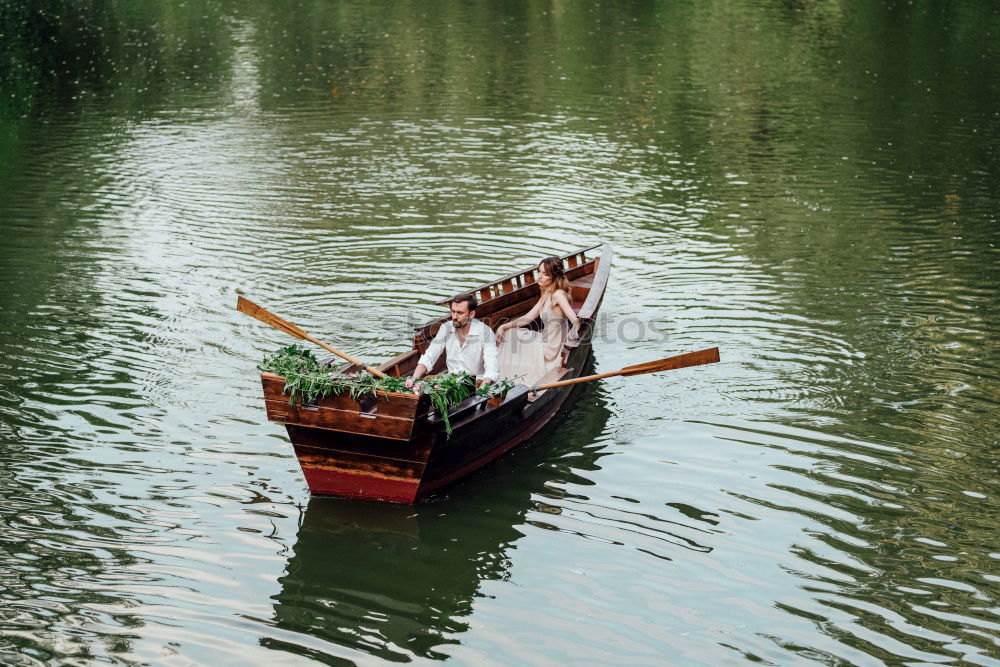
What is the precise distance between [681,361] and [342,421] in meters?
3.46

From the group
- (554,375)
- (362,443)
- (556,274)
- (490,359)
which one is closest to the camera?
(362,443)

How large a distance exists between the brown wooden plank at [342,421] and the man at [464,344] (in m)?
1.84

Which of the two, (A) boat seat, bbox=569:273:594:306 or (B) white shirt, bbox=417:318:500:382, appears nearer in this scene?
(B) white shirt, bbox=417:318:500:382

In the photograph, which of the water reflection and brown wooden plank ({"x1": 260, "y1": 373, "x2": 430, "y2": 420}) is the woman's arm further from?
brown wooden plank ({"x1": 260, "y1": 373, "x2": 430, "y2": 420})

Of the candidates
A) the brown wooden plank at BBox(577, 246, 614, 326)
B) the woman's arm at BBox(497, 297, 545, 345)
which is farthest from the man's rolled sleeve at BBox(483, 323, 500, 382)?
the woman's arm at BBox(497, 297, 545, 345)

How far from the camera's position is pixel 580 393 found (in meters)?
12.6

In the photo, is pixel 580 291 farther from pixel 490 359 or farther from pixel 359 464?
pixel 359 464

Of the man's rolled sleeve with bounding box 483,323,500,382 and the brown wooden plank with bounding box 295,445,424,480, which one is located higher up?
the man's rolled sleeve with bounding box 483,323,500,382

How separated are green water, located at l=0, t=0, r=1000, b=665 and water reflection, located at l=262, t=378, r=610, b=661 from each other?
34 mm

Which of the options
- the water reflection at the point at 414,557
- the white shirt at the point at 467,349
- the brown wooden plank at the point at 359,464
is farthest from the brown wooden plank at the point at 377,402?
the white shirt at the point at 467,349

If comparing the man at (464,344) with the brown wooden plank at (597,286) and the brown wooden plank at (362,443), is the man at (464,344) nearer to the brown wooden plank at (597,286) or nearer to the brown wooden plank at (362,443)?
the brown wooden plank at (597,286)

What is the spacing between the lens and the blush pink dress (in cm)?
1238

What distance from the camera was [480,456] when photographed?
10.4 metres

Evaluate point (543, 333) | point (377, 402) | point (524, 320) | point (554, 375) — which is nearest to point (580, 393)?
point (543, 333)
